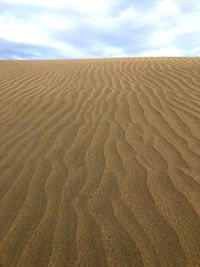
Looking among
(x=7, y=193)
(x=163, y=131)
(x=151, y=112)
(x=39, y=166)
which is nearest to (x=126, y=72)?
(x=151, y=112)

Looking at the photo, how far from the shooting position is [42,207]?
177 centimetres

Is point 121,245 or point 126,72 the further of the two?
point 126,72

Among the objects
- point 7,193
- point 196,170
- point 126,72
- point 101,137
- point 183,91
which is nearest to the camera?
point 7,193

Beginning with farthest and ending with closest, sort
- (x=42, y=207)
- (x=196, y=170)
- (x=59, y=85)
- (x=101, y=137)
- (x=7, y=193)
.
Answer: (x=59, y=85), (x=101, y=137), (x=196, y=170), (x=7, y=193), (x=42, y=207)

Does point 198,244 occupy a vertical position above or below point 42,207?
above

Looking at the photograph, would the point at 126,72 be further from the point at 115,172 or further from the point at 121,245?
the point at 121,245

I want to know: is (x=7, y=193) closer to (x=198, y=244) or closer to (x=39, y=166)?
(x=39, y=166)

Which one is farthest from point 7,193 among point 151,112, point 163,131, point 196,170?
point 151,112

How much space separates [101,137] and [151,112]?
1.12m

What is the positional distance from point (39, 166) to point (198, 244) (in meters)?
1.59

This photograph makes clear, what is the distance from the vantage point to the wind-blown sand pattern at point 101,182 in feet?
4.62

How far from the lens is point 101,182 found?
79.0 inches

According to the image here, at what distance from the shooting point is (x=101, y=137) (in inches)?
111

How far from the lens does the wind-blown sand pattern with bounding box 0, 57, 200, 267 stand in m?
1.41
